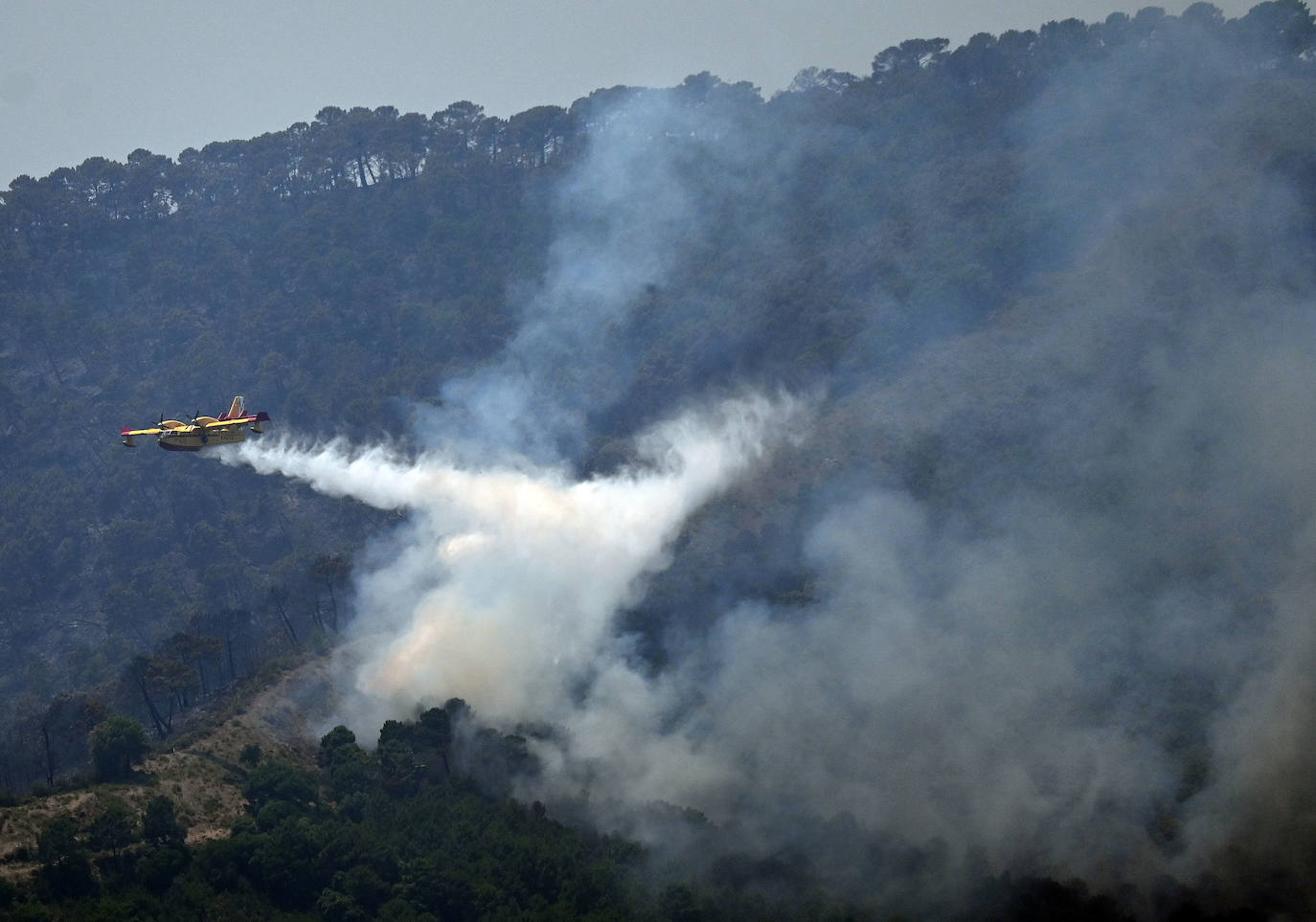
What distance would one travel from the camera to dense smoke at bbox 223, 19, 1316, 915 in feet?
236

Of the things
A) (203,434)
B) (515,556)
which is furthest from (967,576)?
(203,434)

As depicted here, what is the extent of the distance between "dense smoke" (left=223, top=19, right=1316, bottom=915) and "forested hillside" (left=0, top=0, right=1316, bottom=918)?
312 millimetres

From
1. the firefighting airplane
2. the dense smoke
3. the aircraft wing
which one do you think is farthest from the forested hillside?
the aircraft wing

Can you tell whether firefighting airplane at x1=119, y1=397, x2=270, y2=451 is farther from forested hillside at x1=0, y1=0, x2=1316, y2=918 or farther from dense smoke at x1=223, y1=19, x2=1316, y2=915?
dense smoke at x1=223, y1=19, x2=1316, y2=915

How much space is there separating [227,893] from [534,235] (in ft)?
359

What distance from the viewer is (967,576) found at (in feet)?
291

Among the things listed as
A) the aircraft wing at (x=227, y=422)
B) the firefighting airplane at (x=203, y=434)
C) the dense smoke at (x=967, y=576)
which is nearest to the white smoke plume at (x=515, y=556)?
the dense smoke at (x=967, y=576)

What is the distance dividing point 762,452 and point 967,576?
1001 inches

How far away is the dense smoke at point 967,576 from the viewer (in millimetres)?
71812

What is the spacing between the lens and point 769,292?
13762 centimetres

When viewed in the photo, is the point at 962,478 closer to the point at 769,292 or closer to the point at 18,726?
the point at 769,292

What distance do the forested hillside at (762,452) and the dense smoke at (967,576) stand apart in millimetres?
312

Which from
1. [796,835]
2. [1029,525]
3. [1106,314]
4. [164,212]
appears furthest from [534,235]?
[796,835]

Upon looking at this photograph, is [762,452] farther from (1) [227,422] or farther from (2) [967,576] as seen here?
(1) [227,422]
